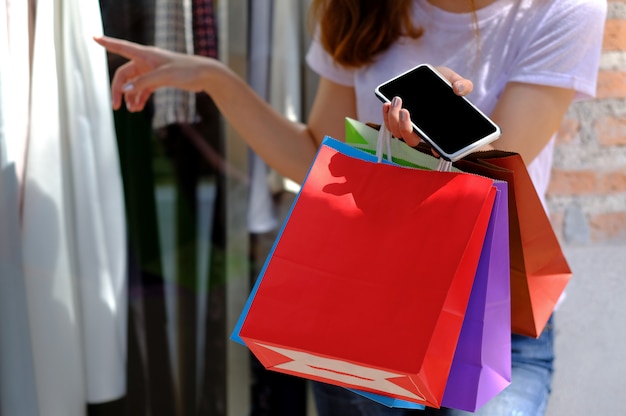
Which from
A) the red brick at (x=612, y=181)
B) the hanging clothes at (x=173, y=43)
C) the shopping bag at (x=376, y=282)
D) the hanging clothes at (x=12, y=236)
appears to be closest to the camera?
the shopping bag at (x=376, y=282)

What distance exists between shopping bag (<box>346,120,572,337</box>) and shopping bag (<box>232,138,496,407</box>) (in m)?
0.08

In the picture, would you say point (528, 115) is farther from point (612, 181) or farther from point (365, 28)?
point (612, 181)

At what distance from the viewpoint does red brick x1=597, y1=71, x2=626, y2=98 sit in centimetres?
145

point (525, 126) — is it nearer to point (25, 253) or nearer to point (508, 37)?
point (508, 37)

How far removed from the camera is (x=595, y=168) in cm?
148

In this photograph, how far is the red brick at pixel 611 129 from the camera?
4.81 feet

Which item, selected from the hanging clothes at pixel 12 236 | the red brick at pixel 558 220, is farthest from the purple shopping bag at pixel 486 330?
the red brick at pixel 558 220

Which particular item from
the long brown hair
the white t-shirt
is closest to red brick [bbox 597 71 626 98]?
the white t-shirt

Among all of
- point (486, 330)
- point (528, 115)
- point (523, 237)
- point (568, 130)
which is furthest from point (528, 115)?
point (568, 130)

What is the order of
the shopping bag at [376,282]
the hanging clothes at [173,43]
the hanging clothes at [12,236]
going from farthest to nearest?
1. the hanging clothes at [173,43]
2. the hanging clothes at [12,236]
3. the shopping bag at [376,282]

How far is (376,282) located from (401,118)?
17cm

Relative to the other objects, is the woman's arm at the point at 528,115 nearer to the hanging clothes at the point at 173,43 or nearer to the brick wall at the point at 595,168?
the brick wall at the point at 595,168

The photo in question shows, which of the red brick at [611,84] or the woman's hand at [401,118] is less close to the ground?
the woman's hand at [401,118]

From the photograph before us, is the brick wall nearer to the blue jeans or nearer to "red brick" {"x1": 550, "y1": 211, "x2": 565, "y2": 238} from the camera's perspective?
"red brick" {"x1": 550, "y1": 211, "x2": 565, "y2": 238}
